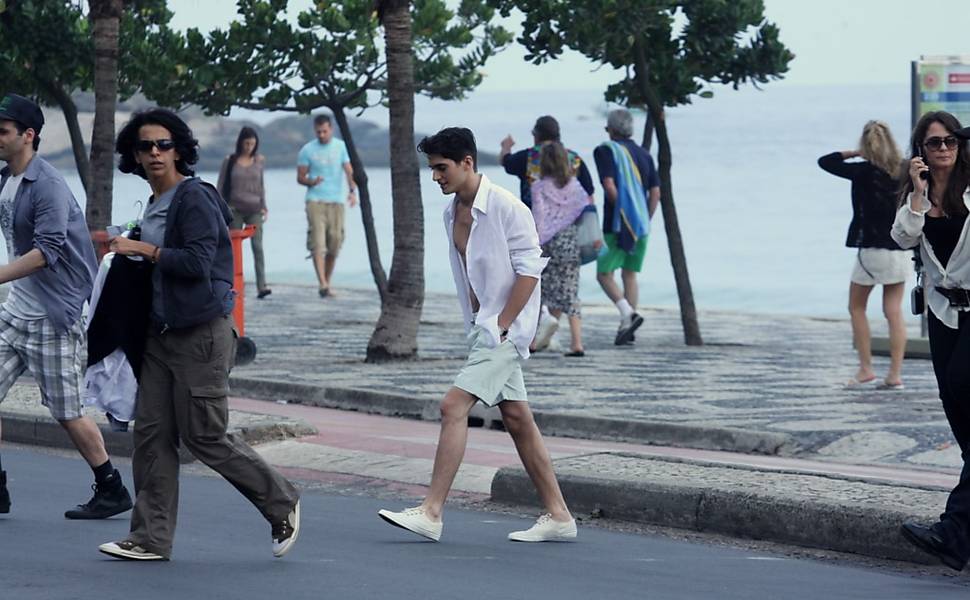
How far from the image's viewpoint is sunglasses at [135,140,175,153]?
722 centimetres

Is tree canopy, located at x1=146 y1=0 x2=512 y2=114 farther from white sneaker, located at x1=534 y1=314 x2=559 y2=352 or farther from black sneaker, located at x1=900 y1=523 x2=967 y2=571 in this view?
black sneaker, located at x1=900 y1=523 x2=967 y2=571

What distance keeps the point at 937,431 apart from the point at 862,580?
3813 millimetres

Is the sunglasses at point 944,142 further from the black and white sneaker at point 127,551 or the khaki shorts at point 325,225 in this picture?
the khaki shorts at point 325,225

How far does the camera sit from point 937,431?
1111 centimetres

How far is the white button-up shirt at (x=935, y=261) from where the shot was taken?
7559 millimetres

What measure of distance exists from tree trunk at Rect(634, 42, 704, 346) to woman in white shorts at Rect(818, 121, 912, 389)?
391cm

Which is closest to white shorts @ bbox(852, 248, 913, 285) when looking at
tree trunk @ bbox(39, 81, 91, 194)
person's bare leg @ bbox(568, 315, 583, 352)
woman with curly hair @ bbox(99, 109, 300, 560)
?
person's bare leg @ bbox(568, 315, 583, 352)

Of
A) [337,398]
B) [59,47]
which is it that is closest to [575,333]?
[337,398]

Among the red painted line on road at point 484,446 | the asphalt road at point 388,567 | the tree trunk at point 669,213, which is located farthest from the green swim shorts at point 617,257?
the asphalt road at point 388,567

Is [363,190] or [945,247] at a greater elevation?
[945,247]

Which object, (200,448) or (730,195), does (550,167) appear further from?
(730,195)

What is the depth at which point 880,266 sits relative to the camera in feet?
43.1

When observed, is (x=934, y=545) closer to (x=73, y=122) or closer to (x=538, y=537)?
(x=538, y=537)

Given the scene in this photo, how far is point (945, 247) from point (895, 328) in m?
5.63
